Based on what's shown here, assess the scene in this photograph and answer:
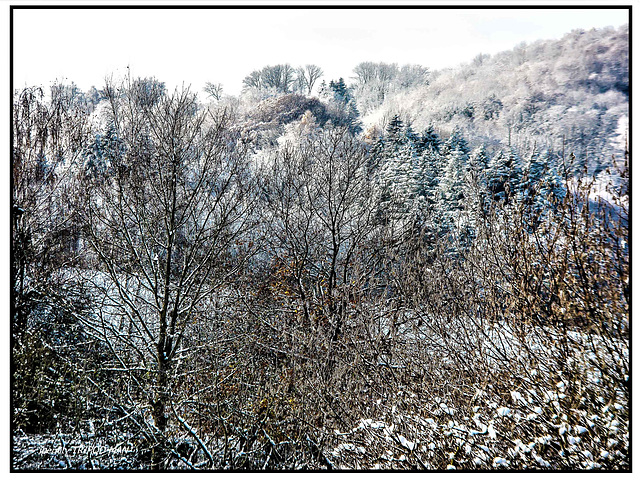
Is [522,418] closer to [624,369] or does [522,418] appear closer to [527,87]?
[624,369]

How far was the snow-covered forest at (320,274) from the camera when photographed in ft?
8.46

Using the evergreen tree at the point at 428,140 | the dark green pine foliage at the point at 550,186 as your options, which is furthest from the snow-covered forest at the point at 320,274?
the evergreen tree at the point at 428,140

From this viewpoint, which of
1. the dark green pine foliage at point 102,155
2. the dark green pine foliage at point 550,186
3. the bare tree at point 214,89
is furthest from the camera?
the dark green pine foliage at point 102,155

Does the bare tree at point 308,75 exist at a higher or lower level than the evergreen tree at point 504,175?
higher

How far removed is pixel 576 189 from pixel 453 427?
189 cm

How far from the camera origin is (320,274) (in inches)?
295

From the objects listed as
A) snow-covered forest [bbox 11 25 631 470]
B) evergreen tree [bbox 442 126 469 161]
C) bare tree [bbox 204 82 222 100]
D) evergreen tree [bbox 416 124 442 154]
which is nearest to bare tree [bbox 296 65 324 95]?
snow-covered forest [bbox 11 25 631 470]

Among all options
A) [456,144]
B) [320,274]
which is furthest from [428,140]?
[320,274]

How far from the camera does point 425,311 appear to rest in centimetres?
390

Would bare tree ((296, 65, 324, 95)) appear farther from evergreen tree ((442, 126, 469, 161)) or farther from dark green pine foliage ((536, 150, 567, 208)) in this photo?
evergreen tree ((442, 126, 469, 161))

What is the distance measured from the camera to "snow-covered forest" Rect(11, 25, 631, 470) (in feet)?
8.46

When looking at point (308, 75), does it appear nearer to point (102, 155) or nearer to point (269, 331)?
point (102, 155)

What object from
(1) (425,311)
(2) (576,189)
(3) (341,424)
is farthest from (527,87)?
(3) (341,424)

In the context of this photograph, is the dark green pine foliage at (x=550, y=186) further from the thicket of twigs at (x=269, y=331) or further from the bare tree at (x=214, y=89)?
the bare tree at (x=214, y=89)
